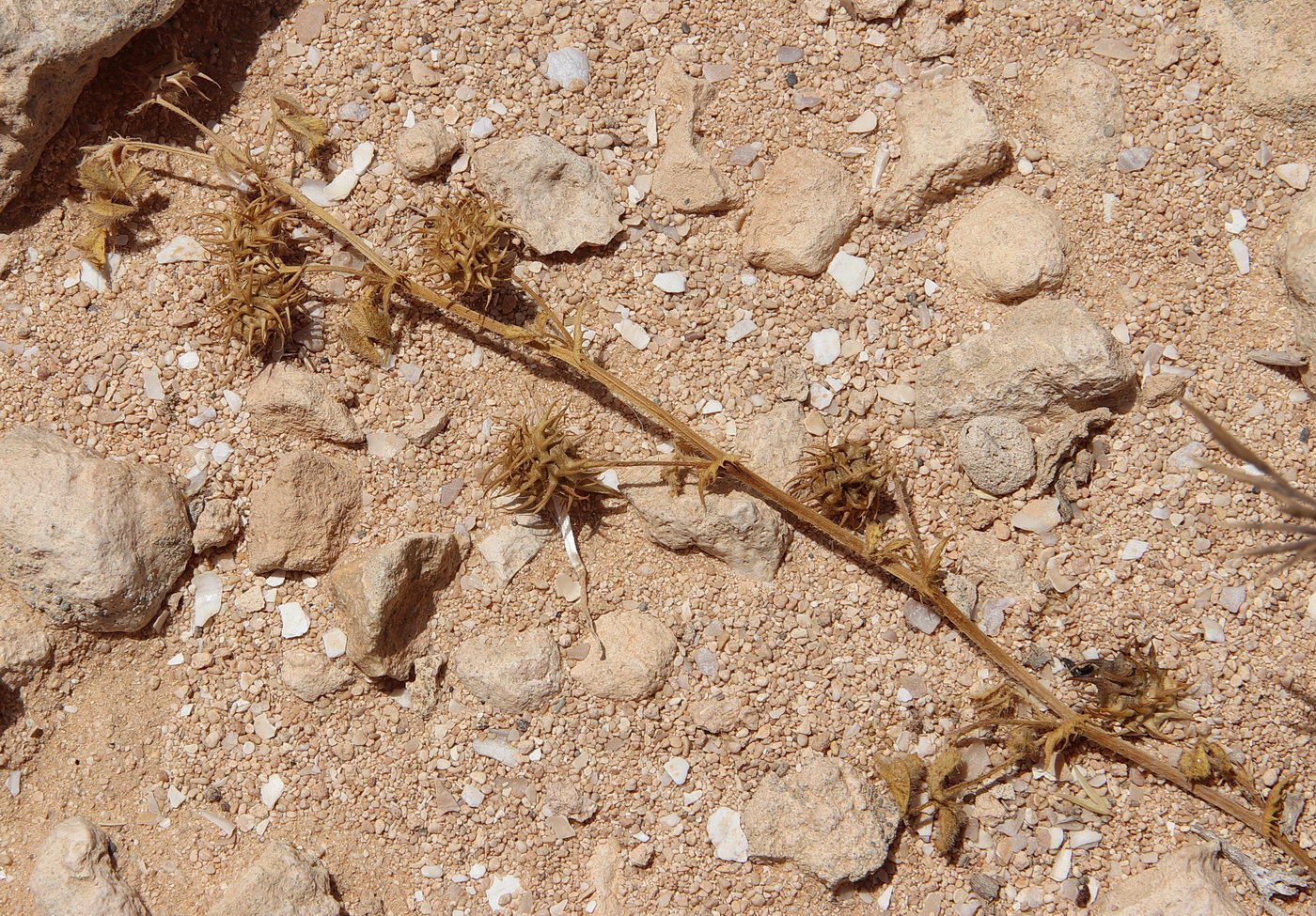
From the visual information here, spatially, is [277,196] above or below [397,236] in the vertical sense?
above

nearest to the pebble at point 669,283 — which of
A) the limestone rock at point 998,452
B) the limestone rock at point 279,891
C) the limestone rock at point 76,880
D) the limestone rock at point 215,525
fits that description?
the limestone rock at point 998,452

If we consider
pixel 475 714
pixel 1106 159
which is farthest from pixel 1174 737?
pixel 475 714

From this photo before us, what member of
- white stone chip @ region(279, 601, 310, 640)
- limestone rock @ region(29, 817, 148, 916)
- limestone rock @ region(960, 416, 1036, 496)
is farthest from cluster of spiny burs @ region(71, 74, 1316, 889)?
limestone rock @ region(29, 817, 148, 916)

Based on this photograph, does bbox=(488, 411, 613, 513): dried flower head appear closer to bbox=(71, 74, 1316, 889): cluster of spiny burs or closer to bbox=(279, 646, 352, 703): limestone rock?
bbox=(71, 74, 1316, 889): cluster of spiny burs

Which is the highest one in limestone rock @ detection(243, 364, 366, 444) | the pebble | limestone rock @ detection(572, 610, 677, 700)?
limestone rock @ detection(243, 364, 366, 444)

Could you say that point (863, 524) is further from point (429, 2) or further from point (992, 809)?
point (429, 2)

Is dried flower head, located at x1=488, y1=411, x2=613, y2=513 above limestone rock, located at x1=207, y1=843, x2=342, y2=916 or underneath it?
above
